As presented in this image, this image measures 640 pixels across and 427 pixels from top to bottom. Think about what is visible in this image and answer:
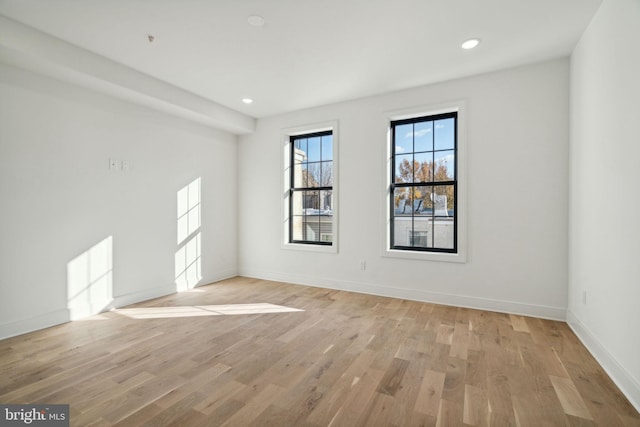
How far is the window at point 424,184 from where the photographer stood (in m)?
3.88

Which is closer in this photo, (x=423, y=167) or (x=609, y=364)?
(x=609, y=364)

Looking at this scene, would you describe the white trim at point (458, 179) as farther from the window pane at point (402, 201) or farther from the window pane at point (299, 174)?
the window pane at point (299, 174)

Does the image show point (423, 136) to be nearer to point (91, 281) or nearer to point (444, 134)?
point (444, 134)

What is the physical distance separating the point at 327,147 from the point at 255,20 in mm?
2456

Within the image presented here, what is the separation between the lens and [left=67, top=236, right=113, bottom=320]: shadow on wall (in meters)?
3.28

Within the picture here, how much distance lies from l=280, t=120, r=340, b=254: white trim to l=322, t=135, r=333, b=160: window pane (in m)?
0.13

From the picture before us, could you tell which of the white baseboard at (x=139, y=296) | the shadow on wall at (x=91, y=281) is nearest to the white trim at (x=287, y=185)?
the white baseboard at (x=139, y=296)

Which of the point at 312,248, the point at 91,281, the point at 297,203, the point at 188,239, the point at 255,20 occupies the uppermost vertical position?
the point at 255,20

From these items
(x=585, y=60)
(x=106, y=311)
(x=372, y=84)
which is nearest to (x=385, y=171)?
(x=372, y=84)

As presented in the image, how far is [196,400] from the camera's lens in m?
1.87

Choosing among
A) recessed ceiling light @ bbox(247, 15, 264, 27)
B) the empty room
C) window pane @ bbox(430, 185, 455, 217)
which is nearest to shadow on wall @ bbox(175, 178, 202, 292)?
the empty room

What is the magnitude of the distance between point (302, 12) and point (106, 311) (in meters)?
3.77

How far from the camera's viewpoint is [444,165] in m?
3.92

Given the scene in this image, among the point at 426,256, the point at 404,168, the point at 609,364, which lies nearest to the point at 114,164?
the point at 404,168
